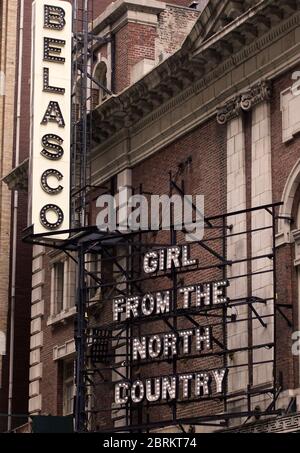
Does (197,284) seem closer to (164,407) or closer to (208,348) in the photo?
(208,348)

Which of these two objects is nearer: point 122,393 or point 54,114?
point 122,393

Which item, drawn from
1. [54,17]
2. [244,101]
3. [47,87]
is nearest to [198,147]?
[244,101]

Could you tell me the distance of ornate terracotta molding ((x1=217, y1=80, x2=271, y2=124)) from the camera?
33156mm

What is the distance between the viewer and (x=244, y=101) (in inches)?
1337

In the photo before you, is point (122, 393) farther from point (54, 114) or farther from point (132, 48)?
point (132, 48)

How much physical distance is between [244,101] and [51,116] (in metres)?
6.67

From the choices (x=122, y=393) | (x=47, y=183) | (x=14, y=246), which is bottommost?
(x=122, y=393)

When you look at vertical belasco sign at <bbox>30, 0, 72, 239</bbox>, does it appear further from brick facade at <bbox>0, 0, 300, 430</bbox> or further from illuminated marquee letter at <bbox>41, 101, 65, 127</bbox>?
brick facade at <bbox>0, 0, 300, 430</bbox>

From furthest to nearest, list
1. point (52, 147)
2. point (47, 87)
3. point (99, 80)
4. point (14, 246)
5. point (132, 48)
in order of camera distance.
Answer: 1. point (14, 246)
2. point (99, 80)
3. point (132, 48)
4. point (47, 87)
5. point (52, 147)

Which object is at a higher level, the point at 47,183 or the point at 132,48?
the point at 132,48

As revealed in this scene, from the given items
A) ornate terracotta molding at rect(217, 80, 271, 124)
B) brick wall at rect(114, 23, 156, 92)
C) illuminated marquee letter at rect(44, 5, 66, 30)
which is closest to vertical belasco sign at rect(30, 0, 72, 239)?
illuminated marquee letter at rect(44, 5, 66, 30)

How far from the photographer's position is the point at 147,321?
34375mm
